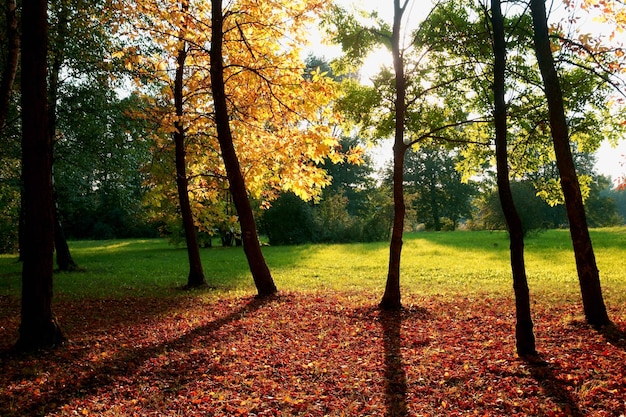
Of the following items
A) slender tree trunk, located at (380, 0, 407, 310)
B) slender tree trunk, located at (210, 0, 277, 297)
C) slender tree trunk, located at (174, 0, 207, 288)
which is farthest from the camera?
slender tree trunk, located at (174, 0, 207, 288)

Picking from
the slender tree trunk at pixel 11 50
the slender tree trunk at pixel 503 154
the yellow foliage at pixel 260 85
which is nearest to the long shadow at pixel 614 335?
the slender tree trunk at pixel 503 154

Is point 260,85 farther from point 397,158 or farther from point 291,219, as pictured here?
point 291,219

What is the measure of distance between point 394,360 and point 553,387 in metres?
2.06

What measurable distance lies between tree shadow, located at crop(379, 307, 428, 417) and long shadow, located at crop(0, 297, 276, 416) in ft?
10.4

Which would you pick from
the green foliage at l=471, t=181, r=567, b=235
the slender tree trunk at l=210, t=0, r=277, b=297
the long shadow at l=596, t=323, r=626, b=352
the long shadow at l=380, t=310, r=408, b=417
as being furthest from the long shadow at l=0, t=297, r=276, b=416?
the green foliage at l=471, t=181, r=567, b=235

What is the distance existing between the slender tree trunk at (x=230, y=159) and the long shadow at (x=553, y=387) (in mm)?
6661

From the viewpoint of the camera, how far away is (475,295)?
1185 cm

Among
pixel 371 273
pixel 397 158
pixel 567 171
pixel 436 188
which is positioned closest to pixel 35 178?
pixel 397 158

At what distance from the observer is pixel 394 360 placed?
251 inches

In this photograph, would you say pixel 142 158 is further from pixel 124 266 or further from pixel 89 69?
pixel 124 266

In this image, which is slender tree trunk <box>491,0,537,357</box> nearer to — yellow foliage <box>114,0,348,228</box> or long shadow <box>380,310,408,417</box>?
long shadow <box>380,310,408,417</box>

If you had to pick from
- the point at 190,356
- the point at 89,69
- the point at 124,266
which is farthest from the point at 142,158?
the point at 190,356

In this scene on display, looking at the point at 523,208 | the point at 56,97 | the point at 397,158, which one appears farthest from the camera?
the point at 523,208

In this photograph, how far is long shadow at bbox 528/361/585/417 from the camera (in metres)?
4.52
